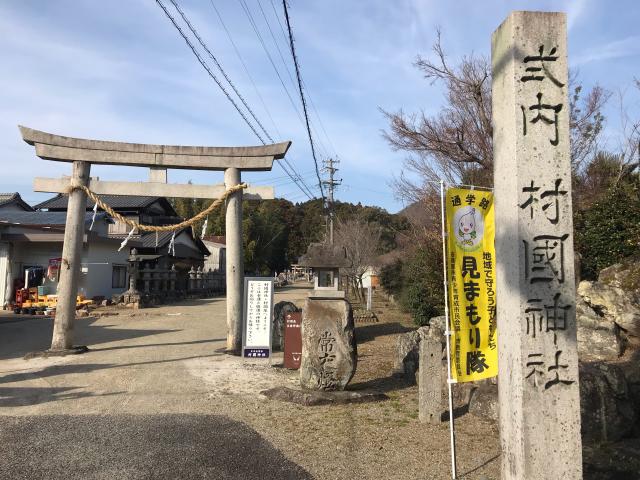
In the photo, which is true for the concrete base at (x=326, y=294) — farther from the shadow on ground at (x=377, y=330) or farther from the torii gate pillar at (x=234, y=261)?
the shadow on ground at (x=377, y=330)

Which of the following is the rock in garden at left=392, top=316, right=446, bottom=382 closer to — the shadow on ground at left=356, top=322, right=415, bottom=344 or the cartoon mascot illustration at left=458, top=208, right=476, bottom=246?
the shadow on ground at left=356, top=322, right=415, bottom=344

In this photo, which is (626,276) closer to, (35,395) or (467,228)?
(467,228)

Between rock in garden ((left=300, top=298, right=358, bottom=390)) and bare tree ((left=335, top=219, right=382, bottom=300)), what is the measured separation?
712 inches

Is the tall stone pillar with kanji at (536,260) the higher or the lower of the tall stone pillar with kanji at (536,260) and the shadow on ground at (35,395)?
the higher

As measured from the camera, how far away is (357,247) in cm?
2762

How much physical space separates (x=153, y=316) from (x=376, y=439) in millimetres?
14840

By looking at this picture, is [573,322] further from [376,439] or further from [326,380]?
[326,380]

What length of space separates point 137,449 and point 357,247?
23048 mm

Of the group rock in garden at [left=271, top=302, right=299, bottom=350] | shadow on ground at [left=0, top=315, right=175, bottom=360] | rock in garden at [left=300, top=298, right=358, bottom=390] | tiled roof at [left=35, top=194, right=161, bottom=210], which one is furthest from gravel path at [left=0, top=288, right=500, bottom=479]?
tiled roof at [left=35, top=194, right=161, bottom=210]

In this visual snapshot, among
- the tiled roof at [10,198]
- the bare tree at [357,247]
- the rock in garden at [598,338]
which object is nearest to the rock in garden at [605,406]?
the rock in garden at [598,338]

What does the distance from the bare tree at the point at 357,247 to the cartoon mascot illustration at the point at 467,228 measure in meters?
20.4

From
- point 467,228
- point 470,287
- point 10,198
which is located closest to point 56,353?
point 470,287

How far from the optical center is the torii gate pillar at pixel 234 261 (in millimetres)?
10250

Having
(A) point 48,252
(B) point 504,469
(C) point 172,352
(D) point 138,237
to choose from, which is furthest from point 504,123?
(D) point 138,237
